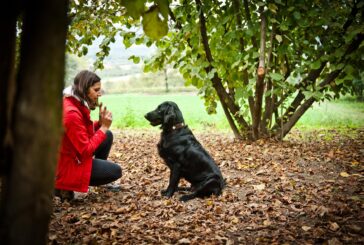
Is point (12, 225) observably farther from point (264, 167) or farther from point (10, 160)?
point (264, 167)

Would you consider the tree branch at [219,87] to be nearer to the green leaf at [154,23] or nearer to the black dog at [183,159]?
the black dog at [183,159]

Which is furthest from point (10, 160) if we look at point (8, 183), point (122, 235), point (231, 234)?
point (231, 234)

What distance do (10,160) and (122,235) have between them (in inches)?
83.4

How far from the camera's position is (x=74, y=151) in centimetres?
386

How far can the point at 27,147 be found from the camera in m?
1.08

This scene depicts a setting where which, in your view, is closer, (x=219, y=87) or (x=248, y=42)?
(x=248, y=42)

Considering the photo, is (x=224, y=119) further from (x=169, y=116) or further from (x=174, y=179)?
(x=174, y=179)

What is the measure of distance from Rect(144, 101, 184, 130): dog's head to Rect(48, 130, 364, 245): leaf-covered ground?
3.15ft

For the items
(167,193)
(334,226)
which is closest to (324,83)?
(167,193)

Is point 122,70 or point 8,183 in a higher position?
point 122,70

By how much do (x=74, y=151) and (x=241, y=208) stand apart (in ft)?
6.62

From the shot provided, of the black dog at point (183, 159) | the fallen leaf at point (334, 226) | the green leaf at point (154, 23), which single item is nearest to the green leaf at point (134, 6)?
the green leaf at point (154, 23)

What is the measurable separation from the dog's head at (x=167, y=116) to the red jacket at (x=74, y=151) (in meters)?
0.95

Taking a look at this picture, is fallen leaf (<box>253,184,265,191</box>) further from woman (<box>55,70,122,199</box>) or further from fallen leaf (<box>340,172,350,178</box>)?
woman (<box>55,70,122,199</box>)
